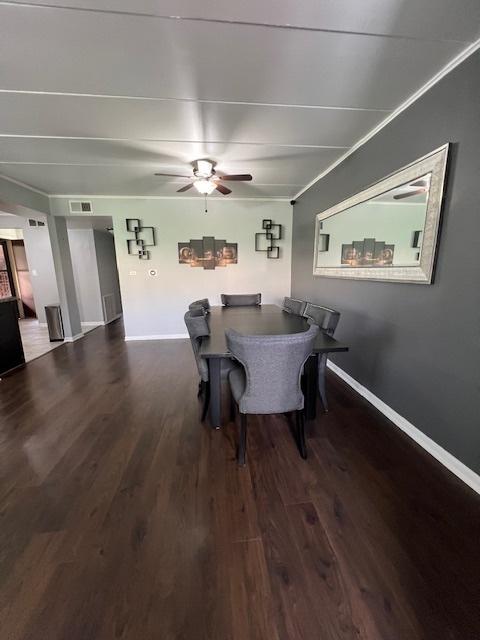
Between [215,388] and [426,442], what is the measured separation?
1.63 meters

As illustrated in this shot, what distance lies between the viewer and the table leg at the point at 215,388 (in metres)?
1.95

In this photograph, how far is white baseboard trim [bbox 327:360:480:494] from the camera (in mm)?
1556

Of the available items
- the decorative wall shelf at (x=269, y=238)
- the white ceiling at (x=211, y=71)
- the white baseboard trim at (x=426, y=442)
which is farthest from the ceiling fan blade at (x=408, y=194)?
the decorative wall shelf at (x=269, y=238)

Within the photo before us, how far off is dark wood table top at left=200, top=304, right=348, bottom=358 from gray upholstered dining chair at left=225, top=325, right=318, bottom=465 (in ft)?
0.79

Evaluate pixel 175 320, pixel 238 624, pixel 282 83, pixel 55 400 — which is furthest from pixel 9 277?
pixel 238 624

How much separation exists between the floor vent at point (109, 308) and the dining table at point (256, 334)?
459 cm

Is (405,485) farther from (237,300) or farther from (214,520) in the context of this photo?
(237,300)

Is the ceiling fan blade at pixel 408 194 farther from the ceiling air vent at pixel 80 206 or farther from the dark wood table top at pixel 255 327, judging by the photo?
the ceiling air vent at pixel 80 206

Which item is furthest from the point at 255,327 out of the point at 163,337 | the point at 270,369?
the point at 163,337

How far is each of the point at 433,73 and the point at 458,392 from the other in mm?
2099

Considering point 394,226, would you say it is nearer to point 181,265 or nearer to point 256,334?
point 256,334

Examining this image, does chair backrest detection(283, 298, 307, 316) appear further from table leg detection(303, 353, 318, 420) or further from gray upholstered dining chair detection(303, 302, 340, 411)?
table leg detection(303, 353, 318, 420)

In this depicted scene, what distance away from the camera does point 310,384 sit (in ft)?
6.68

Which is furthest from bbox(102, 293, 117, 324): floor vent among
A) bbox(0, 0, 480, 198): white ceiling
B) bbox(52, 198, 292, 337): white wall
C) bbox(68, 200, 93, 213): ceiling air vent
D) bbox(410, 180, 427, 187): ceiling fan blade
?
bbox(410, 180, 427, 187): ceiling fan blade
